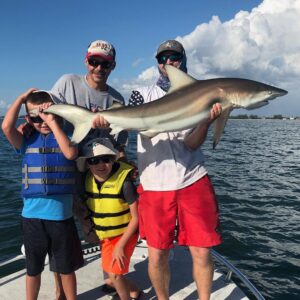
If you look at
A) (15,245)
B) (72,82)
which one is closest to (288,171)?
(15,245)

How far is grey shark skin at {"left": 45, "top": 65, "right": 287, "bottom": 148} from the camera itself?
386 centimetres

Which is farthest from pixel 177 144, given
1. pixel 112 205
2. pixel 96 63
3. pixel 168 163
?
pixel 96 63

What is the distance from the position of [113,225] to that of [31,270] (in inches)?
42.5

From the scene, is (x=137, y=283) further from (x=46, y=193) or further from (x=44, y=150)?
(x=44, y=150)

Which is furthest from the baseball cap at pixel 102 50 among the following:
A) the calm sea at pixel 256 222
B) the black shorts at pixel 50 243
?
the calm sea at pixel 256 222

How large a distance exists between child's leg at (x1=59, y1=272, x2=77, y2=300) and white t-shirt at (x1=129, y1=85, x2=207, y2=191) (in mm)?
1351

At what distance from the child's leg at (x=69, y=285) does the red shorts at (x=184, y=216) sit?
1010mm

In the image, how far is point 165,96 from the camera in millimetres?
4023

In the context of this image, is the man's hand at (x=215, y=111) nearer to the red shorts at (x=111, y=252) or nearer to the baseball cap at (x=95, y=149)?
the baseball cap at (x=95, y=149)

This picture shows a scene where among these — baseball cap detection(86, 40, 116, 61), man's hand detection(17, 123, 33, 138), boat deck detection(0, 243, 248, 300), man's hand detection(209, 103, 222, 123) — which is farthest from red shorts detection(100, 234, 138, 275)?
baseball cap detection(86, 40, 116, 61)

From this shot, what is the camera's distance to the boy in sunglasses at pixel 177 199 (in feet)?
13.3

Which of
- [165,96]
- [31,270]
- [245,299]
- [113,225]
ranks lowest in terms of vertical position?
[245,299]

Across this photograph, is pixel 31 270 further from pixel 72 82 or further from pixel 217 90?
pixel 217 90

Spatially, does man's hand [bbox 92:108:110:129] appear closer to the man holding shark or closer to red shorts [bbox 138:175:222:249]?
the man holding shark
